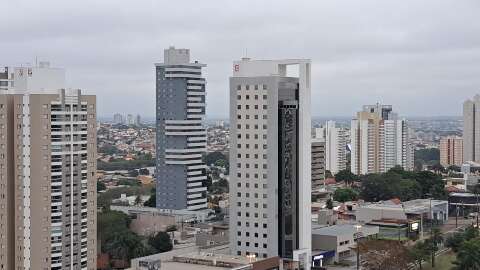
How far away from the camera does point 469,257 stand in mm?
32719

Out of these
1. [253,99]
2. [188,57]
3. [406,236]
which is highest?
[188,57]

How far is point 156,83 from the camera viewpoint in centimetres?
Result: 5197

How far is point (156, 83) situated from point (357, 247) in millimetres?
20689

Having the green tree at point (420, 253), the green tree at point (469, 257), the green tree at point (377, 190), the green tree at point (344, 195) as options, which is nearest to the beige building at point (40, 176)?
the green tree at point (420, 253)

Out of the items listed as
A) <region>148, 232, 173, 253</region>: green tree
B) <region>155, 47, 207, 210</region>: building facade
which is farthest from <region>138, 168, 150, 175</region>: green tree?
<region>148, 232, 173, 253</region>: green tree

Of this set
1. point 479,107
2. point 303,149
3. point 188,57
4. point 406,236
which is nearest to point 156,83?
point 188,57

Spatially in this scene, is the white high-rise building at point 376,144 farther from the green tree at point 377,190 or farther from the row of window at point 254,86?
the row of window at point 254,86

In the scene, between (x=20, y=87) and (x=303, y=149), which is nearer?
(x=20, y=87)

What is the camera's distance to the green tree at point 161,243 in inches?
1550

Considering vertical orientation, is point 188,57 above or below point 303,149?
above

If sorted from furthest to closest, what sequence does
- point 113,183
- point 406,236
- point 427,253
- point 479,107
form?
point 479,107 → point 113,183 → point 406,236 → point 427,253

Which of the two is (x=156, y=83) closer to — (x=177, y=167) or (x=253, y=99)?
(x=177, y=167)

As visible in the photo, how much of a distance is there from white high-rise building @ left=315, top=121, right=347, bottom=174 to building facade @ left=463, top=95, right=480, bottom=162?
45.7 ft

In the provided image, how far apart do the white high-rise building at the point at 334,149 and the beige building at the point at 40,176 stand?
191 feet
